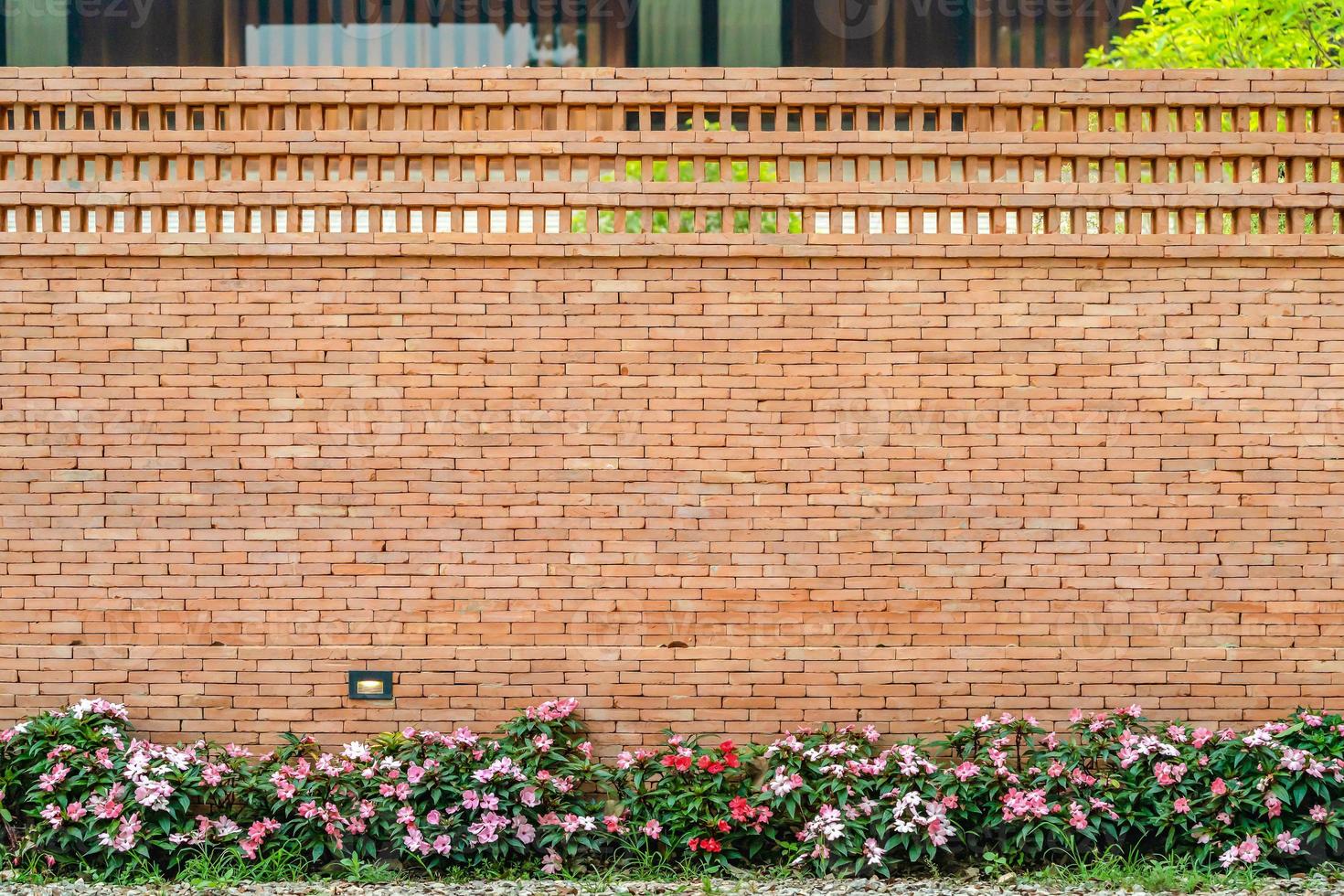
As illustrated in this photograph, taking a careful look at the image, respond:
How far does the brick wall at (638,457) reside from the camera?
18.5 feet

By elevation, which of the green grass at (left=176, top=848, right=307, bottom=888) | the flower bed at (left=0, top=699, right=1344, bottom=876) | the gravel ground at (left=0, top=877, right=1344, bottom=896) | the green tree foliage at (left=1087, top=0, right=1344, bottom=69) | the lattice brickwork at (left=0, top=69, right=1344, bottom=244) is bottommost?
the gravel ground at (left=0, top=877, right=1344, bottom=896)

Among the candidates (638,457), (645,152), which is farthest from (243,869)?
(645,152)

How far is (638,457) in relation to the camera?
224 inches

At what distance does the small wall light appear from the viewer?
564cm

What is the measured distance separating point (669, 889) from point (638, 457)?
210cm

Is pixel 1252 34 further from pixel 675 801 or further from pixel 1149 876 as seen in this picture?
pixel 675 801

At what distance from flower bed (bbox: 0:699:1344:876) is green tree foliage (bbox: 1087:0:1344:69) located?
451 centimetres

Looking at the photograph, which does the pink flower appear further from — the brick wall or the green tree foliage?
the green tree foliage

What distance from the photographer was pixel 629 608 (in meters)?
5.67

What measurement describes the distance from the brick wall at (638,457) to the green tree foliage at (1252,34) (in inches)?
89.5

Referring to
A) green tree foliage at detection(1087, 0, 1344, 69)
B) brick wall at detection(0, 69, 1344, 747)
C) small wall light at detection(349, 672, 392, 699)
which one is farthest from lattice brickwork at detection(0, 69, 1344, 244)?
small wall light at detection(349, 672, 392, 699)

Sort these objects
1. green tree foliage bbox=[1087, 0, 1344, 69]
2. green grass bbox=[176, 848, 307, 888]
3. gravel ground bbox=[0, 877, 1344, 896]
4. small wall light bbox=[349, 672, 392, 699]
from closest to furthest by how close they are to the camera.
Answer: gravel ground bbox=[0, 877, 1344, 896], green grass bbox=[176, 848, 307, 888], small wall light bbox=[349, 672, 392, 699], green tree foliage bbox=[1087, 0, 1344, 69]

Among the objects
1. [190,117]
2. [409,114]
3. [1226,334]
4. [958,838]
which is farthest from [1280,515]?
[190,117]

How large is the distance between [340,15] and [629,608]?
6.63 meters
